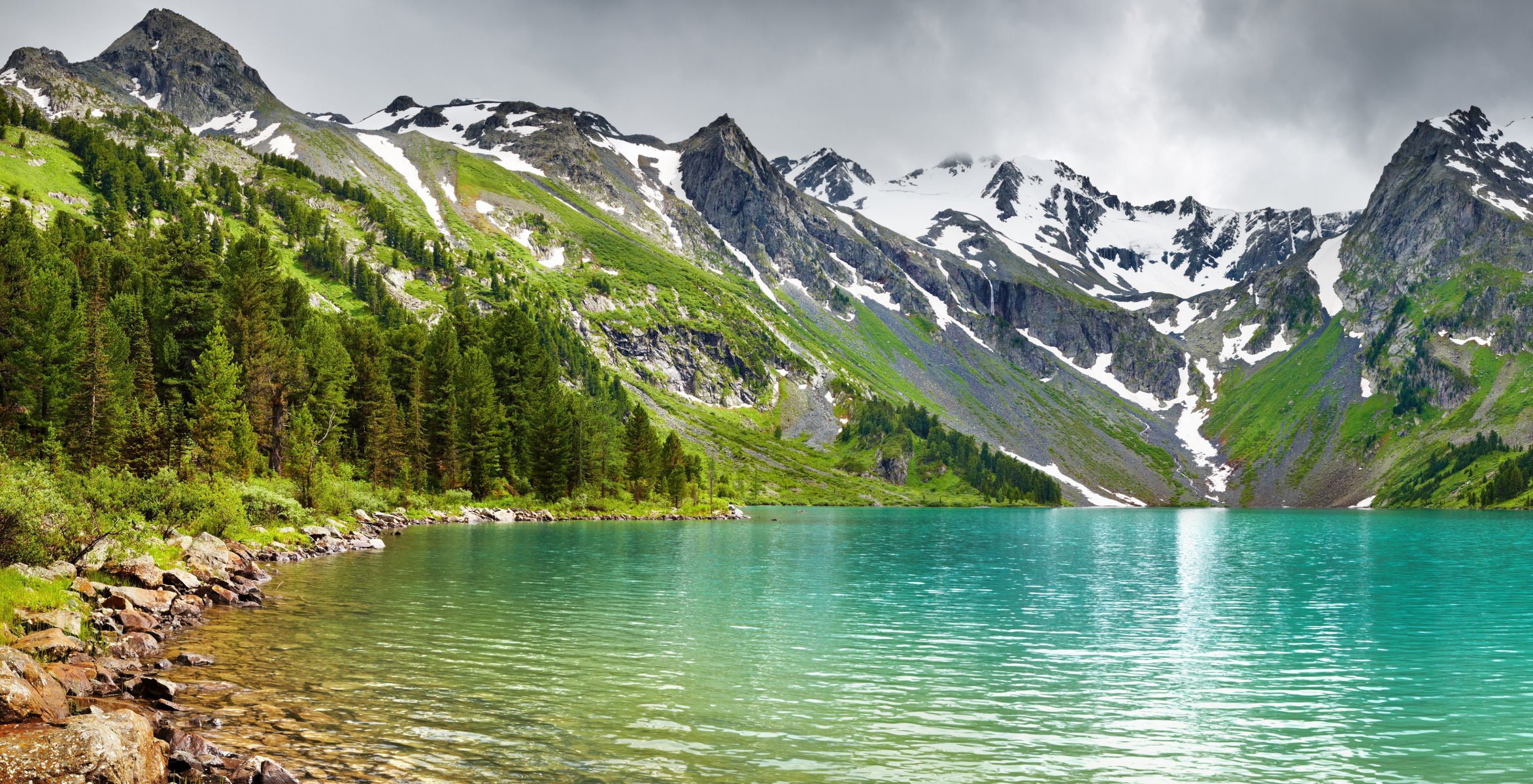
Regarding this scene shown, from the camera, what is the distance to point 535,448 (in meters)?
125

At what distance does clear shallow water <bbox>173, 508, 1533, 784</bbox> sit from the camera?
19.5 metres

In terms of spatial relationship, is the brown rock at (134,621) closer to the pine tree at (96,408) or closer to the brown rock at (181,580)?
the brown rock at (181,580)

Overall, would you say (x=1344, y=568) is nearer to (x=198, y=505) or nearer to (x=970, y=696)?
(x=970, y=696)

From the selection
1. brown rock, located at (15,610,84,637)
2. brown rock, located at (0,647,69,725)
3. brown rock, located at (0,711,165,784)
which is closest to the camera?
brown rock, located at (0,711,165,784)

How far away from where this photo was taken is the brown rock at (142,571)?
33750 millimetres

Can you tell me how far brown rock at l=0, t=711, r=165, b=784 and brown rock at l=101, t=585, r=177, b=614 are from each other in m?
17.5

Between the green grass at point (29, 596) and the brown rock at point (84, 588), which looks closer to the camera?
the green grass at point (29, 596)

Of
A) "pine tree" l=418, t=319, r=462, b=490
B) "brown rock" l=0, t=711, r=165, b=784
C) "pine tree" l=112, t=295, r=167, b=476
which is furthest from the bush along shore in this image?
"pine tree" l=418, t=319, r=462, b=490

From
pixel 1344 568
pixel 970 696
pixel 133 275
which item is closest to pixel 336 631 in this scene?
pixel 970 696

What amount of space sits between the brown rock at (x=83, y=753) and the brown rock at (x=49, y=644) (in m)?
8.56

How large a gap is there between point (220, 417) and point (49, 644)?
178 ft

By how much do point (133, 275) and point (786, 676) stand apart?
94.4 m

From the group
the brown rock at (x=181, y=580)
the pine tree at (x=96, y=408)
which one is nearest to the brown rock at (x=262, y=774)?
the brown rock at (x=181, y=580)

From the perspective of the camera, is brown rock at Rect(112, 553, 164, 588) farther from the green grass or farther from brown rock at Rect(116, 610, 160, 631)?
the green grass
